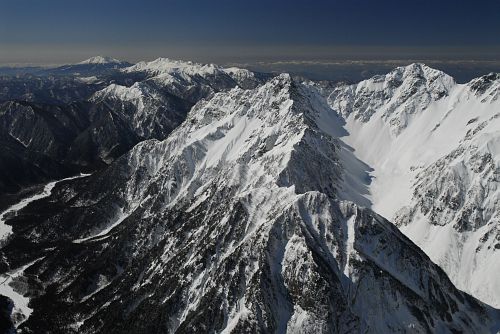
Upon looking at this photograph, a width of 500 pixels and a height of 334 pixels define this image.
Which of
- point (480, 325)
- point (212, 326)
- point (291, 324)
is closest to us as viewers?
point (291, 324)

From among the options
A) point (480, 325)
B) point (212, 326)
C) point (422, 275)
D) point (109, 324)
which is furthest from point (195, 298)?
point (480, 325)

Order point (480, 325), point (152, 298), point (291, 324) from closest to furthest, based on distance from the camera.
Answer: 1. point (291, 324)
2. point (480, 325)
3. point (152, 298)

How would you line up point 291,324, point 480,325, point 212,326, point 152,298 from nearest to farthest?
point 291,324 → point 212,326 → point 480,325 → point 152,298

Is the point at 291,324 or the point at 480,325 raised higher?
the point at 291,324

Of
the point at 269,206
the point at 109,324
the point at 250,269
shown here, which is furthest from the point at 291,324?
the point at 109,324

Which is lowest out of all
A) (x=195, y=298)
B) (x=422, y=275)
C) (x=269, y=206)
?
(x=195, y=298)

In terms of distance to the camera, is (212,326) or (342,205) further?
(342,205)

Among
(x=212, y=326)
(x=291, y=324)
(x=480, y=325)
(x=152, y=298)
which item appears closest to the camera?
(x=291, y=324)

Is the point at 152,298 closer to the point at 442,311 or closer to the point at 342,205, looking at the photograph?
the point at 342,205

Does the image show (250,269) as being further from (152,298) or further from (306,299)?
(152,298)
